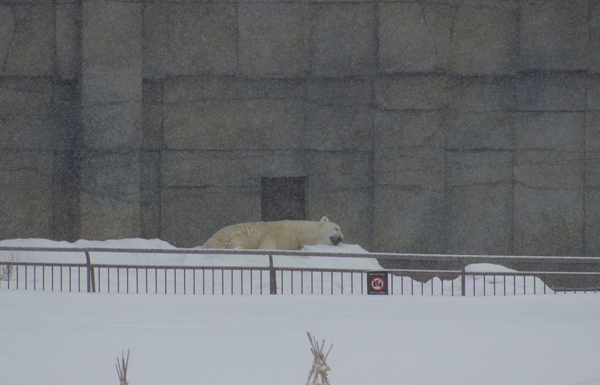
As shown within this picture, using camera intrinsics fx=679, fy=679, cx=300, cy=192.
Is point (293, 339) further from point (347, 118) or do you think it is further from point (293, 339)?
point (347, 118)

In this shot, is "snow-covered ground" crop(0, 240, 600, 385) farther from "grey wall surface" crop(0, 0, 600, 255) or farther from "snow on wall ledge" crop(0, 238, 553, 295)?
"grey wall surface" crop(0, 0, 600, 255)

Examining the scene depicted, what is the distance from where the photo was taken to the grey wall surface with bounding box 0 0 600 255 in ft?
49.1

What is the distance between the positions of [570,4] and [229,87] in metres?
7.97

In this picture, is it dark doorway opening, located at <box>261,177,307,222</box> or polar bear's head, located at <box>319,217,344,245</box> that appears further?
dark doorway opening, located at <box>261,177,307,222</box>

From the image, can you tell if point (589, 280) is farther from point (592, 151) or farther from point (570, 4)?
point (570, 4)

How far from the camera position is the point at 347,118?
1543cm

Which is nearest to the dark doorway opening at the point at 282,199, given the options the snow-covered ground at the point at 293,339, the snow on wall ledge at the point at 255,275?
the snow on wall ledge at the point at 255,275

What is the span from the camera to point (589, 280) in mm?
15094

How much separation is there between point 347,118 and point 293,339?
9.23 m

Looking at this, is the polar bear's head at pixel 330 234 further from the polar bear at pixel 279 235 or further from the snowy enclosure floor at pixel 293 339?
the snowy enclosure floor at pixel 293 339

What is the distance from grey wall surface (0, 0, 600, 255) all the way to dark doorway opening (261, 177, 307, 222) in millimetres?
389

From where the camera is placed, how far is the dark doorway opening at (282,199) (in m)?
15.8

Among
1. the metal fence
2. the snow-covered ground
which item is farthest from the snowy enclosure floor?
the metal fence

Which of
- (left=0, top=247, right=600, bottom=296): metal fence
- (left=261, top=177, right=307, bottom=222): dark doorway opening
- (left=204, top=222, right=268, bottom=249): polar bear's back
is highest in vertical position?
(left=261, top=177, right=307, bottom=222): dark doorway opening
